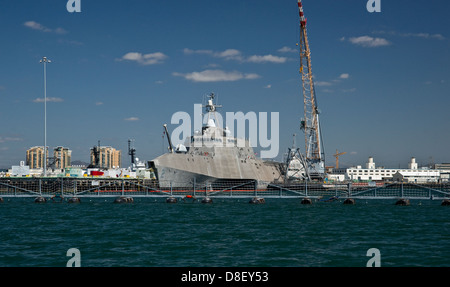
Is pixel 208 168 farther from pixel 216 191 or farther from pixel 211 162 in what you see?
pixel 216 191

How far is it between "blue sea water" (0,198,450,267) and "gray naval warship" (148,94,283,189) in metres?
34.9

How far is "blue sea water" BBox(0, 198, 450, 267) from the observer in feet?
67.1

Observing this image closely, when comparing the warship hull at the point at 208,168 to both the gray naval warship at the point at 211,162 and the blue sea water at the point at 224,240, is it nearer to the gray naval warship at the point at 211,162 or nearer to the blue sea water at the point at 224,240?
the gray naval warship at the point at 211,162

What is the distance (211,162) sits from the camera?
82250 millimetres

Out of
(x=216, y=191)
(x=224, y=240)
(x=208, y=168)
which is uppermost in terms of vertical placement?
(x=208, y=168)

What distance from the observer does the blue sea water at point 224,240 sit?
2044cm

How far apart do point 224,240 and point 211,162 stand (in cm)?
5635

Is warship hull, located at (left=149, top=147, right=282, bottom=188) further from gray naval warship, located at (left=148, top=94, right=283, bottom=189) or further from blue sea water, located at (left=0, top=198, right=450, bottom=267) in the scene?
blue sea water, located at (left=0, top=198, right=450, bottom=267)

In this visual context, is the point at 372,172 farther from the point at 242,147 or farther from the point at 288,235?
the point at 288,235

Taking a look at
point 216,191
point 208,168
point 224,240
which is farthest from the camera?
point 208,168

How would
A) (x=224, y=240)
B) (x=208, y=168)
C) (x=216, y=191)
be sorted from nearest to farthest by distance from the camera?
(x=224, y=240)
(x=216, y=191)
(x=208, y=168)

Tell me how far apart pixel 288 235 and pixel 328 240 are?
9.38 feet

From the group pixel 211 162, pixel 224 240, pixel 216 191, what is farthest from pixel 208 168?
pixel 224 240
